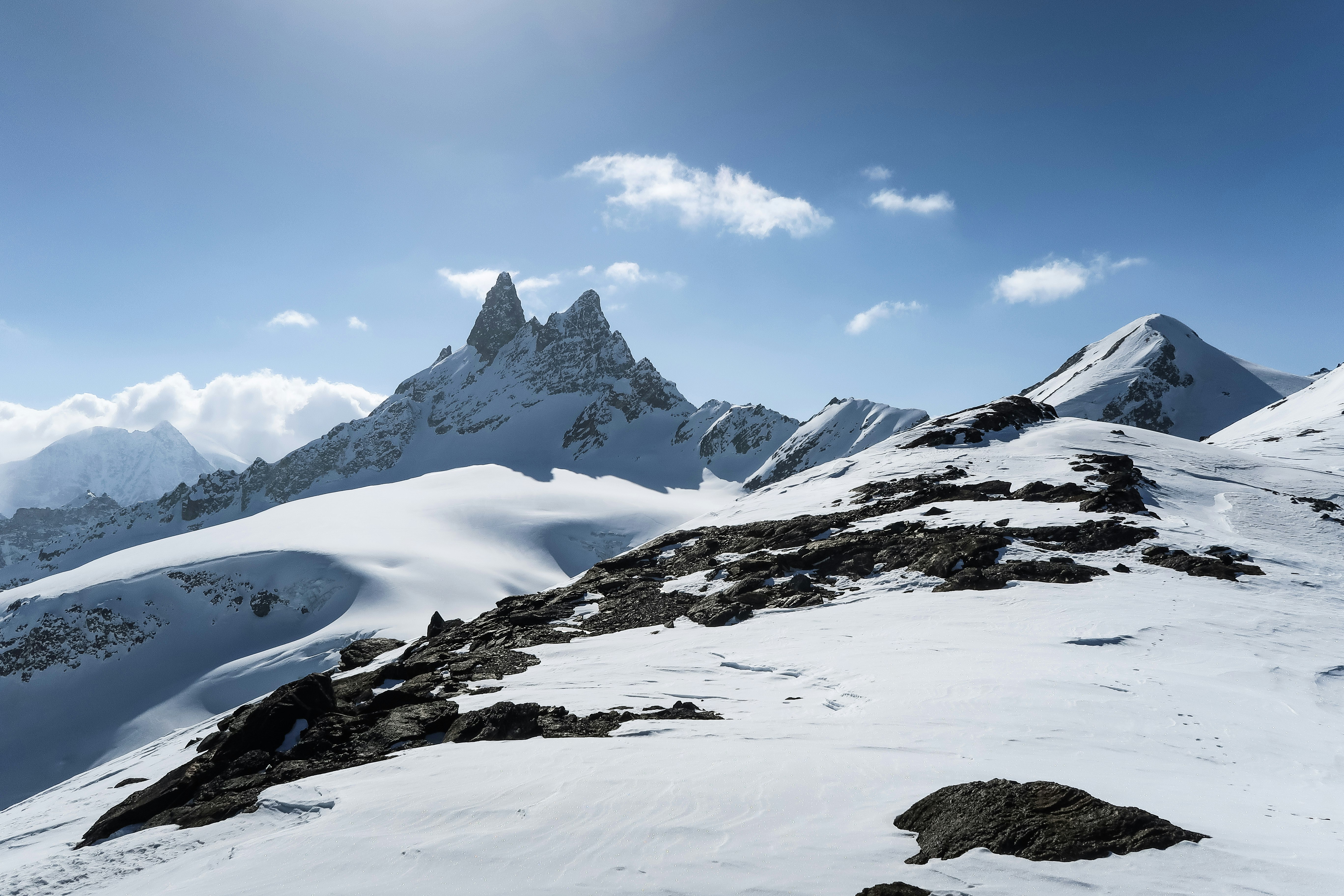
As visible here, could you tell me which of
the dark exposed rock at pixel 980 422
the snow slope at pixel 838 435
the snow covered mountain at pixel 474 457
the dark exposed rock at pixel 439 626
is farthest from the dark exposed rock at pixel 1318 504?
the snow covered mountain at pixel 474 457

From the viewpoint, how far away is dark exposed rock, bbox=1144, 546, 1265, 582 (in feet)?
69.1

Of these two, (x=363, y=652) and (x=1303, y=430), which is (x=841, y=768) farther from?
(x=1303, y=430)

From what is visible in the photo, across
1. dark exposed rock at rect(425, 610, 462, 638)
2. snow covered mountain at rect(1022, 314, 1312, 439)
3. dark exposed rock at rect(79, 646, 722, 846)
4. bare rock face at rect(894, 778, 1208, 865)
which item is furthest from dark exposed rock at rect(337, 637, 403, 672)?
snow covered mountain at rect(1022, 314, 1312, 439)

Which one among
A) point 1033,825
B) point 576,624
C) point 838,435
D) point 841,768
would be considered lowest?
point 576,624

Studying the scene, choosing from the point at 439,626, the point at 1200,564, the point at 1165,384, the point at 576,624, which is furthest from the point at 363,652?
the point at 1165,384

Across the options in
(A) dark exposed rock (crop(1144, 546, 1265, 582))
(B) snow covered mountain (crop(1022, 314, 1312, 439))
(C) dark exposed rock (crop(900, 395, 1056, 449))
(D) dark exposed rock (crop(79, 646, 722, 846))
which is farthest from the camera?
(B) snow covered mountain (crop(1022, 314, 1312, 439))

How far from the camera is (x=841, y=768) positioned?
916 centimetres

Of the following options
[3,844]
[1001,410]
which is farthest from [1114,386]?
[3,844]

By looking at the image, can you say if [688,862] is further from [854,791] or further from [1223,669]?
[1223,669]

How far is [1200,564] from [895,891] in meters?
22.7

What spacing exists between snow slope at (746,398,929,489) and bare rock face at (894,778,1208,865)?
135 m

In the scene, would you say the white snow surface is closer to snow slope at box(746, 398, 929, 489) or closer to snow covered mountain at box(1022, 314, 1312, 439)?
snow covered mountain at box(1022, 314, 1312, 439)

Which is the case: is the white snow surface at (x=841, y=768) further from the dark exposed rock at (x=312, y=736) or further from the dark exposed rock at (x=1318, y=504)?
the dark exposed rock at (x=1318, y=504)

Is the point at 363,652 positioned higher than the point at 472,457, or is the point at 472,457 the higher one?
the point at 472,457
